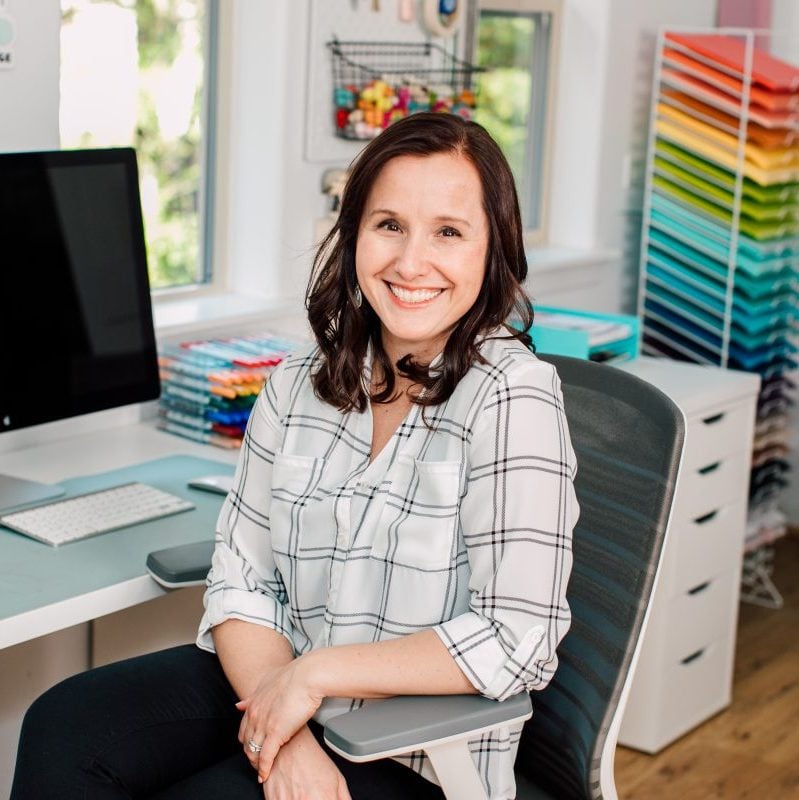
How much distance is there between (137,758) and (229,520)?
12.2 inches

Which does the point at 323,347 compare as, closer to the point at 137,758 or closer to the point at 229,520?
the point at 229,520

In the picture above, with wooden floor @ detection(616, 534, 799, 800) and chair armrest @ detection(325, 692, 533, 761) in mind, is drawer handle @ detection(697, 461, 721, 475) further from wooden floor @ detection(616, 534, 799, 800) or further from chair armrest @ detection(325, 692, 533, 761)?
chair armrest @ detection(325, 692, 533, 761)

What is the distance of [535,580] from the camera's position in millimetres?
1447

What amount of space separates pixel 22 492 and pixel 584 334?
3.86ft

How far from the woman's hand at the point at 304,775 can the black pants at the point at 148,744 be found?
2cm

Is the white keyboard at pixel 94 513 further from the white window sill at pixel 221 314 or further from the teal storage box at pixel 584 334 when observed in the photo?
the teal storage box at pixel 584 334

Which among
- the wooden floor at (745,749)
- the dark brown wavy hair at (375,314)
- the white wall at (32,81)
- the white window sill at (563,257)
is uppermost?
the white wall at (32,81)

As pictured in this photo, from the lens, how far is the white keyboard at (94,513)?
1855mm

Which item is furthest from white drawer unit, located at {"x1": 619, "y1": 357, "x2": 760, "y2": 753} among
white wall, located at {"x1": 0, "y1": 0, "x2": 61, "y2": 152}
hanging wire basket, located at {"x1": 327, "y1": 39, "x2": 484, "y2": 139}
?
white wall, located at {"x1": 0, "y1": 0, "x2": 61, "y2": 152}

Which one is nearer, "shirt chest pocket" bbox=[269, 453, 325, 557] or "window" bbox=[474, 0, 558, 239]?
"shirt chest pocket" bbox=[269, 453, 325, 557]

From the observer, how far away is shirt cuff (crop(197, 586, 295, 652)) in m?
1.63

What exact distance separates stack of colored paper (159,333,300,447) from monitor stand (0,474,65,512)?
35cm

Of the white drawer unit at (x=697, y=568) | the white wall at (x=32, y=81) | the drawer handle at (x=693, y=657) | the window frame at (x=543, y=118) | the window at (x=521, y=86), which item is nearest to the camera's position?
the white wall at (x=32, y=81)

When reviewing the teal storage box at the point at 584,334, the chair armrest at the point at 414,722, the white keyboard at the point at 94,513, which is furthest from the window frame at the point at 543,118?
the chair armrest at the point at 414,722
